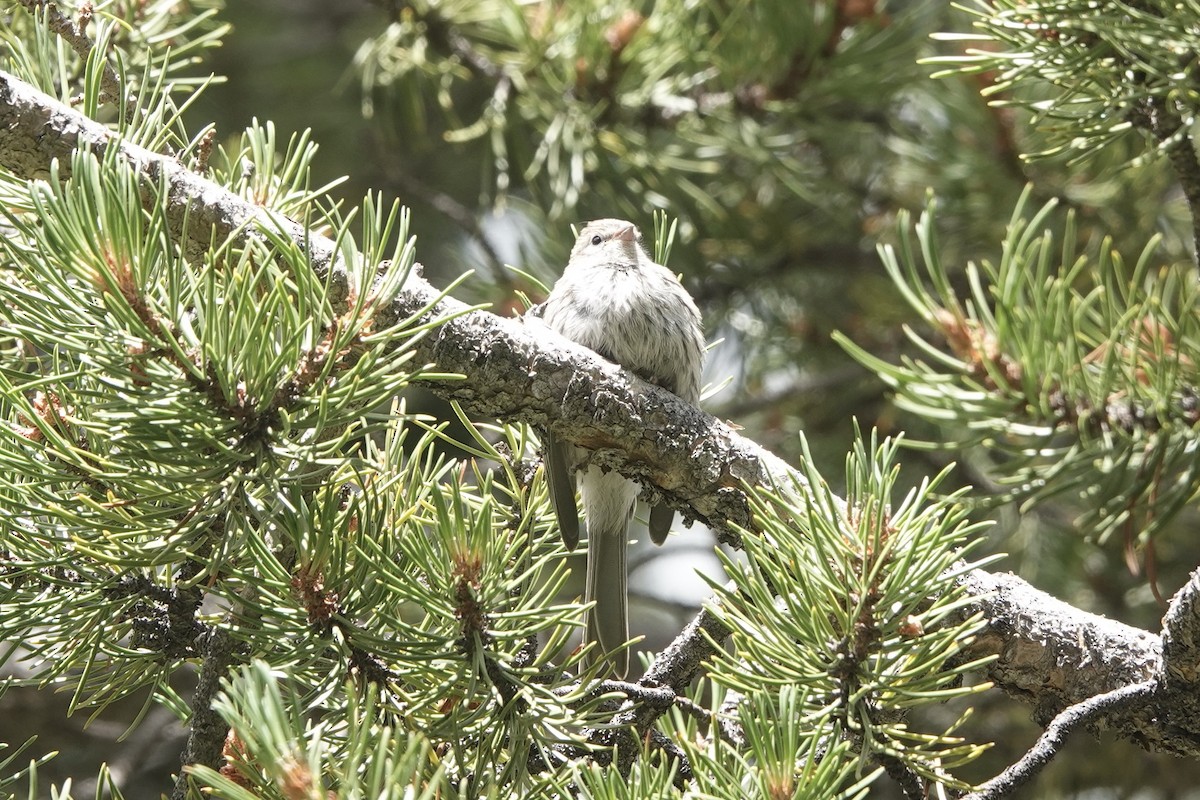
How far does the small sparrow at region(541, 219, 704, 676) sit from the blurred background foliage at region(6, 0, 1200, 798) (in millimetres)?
217

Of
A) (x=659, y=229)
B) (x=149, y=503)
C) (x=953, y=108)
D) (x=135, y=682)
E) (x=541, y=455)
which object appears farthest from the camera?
(x=953, y=108)

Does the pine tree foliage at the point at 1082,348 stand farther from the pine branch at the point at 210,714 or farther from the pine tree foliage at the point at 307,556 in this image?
the pine branch at the point at 210,714

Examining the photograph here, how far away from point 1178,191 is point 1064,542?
1219 millimetres

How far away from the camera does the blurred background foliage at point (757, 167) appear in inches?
111

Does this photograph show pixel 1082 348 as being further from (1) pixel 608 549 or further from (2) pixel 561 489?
(1) pixel 608 549

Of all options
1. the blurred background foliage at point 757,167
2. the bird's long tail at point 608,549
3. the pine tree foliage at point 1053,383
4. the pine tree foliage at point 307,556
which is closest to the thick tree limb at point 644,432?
the pine tree foliage at point 307,556

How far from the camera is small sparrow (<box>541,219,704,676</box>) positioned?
2.48 metres

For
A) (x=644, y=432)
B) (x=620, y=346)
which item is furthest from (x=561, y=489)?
(x=620, y=346)

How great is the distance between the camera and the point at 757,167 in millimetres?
3299

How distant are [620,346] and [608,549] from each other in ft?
1.57

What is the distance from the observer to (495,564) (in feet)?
4.56

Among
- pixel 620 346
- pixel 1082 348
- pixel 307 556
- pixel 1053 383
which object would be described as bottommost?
pixel 307 556

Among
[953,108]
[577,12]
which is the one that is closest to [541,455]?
[577,12]

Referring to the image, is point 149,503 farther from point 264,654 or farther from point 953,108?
point 953,108
